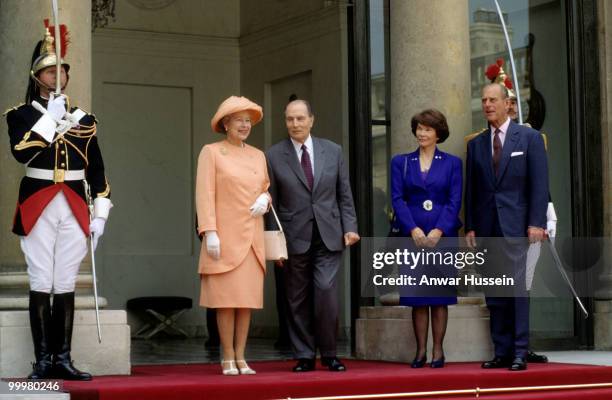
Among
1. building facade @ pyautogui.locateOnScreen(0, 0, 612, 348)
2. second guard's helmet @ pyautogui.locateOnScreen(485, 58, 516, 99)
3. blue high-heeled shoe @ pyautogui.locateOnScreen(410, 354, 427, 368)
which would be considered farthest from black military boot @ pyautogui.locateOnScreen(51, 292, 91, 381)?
second guard's helmet @ pyautogui.locateOnScreen(485, 58, 516, 99)

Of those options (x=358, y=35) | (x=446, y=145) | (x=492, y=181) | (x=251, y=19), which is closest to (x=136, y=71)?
(x=251, y=19)

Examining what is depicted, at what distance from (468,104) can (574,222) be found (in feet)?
7.40

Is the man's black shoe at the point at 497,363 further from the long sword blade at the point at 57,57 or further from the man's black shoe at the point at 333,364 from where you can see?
the long sword blade at the point at 57,57

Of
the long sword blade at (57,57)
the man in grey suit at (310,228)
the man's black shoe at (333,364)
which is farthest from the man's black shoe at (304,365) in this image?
the long sword blade at (57,57)

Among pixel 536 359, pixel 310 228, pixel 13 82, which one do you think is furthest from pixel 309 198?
pixel 536 359

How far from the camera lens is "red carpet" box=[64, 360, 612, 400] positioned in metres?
7.77

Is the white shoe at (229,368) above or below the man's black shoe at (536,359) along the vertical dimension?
Answer: above

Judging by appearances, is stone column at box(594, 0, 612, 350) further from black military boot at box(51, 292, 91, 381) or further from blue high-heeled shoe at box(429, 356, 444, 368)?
black military boot at box(51, 292, 91, 381)

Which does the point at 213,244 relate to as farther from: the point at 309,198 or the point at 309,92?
the point at 309,92

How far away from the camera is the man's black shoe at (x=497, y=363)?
9.45 m

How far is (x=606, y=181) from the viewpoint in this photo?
490 inches

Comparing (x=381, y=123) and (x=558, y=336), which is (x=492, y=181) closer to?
(x=381, y=123)

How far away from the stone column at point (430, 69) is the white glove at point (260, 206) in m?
2.16

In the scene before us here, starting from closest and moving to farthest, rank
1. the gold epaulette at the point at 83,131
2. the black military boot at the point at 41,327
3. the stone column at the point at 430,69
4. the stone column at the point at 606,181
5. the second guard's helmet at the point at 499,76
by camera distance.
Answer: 1. the black military boot at the point at 41,327
2. the gold epaulette at the point at 83,131
3. the second guard's helmet at the point at 499,76
4. the stone column at the point at 430,69
5. the stone column at the point at 606,181
